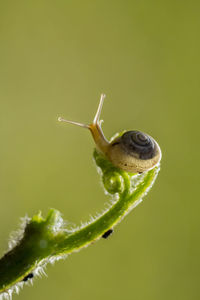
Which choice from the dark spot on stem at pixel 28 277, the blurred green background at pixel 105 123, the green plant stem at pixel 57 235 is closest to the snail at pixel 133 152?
the green plant stem at pixel 57 235

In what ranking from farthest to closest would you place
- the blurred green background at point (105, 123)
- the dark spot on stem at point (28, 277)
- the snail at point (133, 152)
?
the blurred green background at point (105, 123), the snail at point (133, 152), the dark spot on stem at point (28, 277)

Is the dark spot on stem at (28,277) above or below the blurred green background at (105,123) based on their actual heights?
above

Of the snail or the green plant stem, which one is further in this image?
the snail

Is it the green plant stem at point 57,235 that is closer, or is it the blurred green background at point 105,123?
the green plant stem at point 57,235

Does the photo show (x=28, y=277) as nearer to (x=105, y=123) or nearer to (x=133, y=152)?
(x=133, y=152)

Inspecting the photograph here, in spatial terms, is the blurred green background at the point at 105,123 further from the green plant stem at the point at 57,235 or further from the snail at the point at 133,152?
the green plant stem at the point at 57,235

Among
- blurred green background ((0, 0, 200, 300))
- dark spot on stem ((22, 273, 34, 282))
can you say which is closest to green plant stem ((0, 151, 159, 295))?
dark spot on stem ((22, 273, 34, 282))

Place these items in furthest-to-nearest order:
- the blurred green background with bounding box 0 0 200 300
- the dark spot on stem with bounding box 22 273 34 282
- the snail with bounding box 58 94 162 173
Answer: the blurred green background with bounding box 0 0 200 300 → the snail with bounding box 58 94 162 173 → the dark spot on stem with bounding box 22 273 34 282

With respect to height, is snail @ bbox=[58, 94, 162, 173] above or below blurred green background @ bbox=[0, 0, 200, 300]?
above

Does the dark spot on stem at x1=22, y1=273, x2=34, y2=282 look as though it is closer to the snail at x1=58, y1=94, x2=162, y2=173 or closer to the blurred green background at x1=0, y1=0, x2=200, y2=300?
the snail at x1=58, y1=94, x2=162, y2=173
